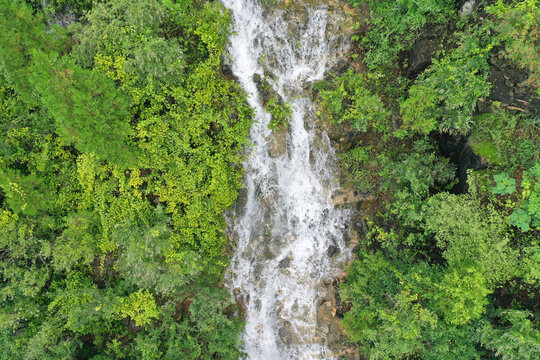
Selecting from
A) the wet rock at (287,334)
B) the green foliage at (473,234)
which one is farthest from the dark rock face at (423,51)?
the wet rock at (287,334)

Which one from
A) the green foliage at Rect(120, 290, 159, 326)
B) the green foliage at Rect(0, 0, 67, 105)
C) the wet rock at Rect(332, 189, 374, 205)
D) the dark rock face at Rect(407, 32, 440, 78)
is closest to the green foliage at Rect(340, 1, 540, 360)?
the dark rock face at Rect(407, 32, 440, 78)

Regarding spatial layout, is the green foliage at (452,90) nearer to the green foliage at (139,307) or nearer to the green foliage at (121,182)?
the green foliage at (121,182)

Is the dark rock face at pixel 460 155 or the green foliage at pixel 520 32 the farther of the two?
the dark rock face at pixel 460 155

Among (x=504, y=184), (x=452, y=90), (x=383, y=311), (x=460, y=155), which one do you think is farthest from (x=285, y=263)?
(x=452, y=90)

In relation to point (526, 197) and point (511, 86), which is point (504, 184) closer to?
point (526, 197)

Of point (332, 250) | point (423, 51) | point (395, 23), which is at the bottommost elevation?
point (332, 250)

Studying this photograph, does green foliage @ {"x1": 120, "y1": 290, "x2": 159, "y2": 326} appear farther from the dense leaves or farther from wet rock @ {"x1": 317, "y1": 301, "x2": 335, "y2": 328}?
the dense leaves

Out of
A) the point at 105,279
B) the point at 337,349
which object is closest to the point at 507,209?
the point at 337,349
